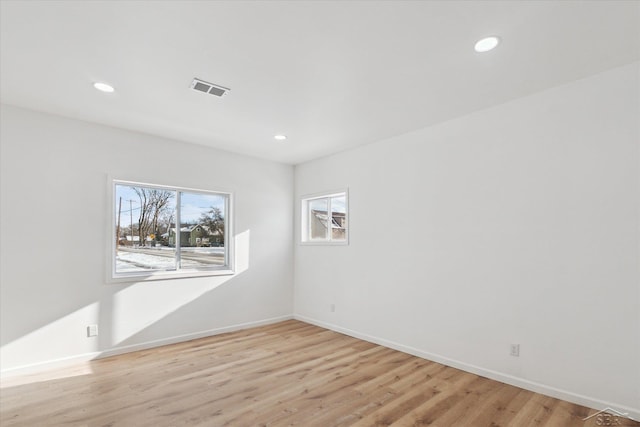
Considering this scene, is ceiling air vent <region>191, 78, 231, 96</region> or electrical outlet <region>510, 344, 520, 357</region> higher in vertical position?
ceiling air vent <region>191, 78, 231, 96</region>

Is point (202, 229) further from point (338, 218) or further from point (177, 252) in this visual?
point (338, 218)

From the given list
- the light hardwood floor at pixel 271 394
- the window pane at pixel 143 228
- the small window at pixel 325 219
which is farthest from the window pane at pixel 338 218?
the window pane at pixel 143 228

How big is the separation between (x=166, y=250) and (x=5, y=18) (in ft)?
9.62

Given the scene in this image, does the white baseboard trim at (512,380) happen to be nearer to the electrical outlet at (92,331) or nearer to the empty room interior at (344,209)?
the empty room interior at (344,209)

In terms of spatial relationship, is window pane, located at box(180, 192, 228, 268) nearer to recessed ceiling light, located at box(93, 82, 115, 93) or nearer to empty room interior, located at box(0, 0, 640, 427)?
empty room interior, located at box(0, 0, 640, 427)

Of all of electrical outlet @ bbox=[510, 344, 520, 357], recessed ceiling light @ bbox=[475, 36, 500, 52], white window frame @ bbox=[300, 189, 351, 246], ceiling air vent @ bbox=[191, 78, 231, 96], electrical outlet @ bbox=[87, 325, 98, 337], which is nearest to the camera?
recessed ceiling light @ bbox=[475, 36, 500, 52]

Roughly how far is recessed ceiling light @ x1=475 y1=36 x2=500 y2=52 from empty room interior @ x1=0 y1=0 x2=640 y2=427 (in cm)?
1

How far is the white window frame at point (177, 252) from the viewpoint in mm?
3814

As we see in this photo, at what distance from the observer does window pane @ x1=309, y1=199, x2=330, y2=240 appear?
17.3 feet

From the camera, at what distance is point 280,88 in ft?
9.46

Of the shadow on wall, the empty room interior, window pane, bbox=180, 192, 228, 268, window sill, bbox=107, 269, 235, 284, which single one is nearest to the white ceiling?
the empty room interior

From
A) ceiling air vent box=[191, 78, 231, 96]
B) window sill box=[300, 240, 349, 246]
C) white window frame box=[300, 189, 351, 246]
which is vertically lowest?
window sill box=[300, 240, 349, 246]

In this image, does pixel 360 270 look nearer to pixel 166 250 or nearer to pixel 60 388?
pixel 166 250

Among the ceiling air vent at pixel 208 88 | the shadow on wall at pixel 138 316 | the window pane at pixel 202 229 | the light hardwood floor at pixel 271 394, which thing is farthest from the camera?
the window pane at pixel 202 229
